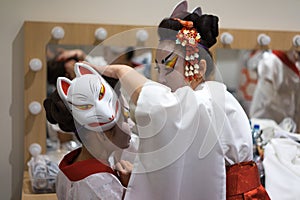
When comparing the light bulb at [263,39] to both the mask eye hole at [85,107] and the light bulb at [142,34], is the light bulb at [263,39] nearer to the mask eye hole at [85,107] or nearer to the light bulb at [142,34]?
the light bulb at [142,34]

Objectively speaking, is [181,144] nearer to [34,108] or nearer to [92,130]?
[92,130]

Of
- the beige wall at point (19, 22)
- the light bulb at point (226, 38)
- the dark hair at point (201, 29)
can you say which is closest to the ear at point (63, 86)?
the dark hair at point (201, 29)

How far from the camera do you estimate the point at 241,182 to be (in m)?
1.38

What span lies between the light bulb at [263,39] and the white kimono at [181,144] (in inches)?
32.9

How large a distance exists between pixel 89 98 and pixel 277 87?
1165 millimetres

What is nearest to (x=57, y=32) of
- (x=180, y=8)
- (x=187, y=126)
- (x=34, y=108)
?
(x=34, y=108)

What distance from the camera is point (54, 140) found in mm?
1998

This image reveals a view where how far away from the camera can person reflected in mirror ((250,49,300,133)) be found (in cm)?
219

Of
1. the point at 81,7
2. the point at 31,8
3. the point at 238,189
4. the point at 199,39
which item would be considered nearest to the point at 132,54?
the point at 81,7

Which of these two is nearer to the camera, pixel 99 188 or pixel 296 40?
pixel 99 188

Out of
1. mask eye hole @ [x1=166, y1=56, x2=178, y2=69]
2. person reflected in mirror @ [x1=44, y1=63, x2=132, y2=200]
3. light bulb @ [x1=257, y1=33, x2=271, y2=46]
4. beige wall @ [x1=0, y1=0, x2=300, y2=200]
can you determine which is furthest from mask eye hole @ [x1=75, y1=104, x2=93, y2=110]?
light bulb @ [x1=257, y1=33, x2=271, y2=46]

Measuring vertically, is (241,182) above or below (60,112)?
below

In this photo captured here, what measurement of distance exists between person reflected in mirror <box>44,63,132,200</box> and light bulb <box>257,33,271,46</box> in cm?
93

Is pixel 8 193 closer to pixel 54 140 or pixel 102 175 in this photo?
pixel 54 140
